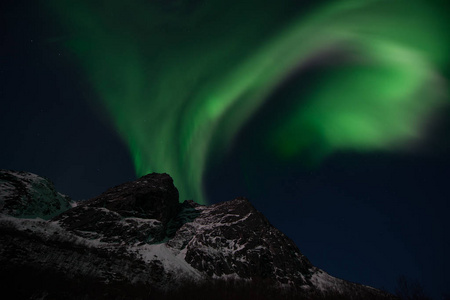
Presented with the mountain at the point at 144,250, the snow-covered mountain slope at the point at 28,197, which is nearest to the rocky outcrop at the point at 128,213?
the mountain at the point at 144,250

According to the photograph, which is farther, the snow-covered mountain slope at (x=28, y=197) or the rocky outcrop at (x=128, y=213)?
the rocky outcrop at (x=128, y=213)

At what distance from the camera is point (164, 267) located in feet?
291

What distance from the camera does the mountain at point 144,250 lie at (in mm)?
65375

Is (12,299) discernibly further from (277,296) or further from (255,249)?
→ (255,249)

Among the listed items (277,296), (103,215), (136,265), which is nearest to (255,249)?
(277,296)

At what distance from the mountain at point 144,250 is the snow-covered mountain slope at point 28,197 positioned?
0.39 m

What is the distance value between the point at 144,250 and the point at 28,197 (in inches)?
2092

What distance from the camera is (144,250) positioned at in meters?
97.6

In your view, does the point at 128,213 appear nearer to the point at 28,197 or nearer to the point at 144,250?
the point at 144,250

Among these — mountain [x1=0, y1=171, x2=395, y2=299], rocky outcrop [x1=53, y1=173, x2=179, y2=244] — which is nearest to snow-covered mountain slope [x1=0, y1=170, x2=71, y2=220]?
mountain [x1=0, y1=171, x2=395, y2=299]

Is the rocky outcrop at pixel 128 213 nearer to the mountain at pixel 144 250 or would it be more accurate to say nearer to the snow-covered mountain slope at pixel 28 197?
the mountain at pixel 144 250

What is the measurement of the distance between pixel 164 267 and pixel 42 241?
41.9 m

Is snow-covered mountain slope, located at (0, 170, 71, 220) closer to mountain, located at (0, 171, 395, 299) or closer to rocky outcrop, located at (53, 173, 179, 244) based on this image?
mountain, located at (0, 171, 395, 299)

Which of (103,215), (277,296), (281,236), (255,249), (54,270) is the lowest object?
(277,296)
